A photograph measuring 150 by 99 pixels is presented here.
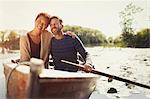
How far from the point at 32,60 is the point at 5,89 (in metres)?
0.30

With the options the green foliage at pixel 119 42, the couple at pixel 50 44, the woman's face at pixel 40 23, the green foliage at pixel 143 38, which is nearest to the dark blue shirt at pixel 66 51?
the couple at pixel 50 44

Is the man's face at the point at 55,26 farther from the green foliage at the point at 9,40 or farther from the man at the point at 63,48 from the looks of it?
the green foliage at the point at 9,40

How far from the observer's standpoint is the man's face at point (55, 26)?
203 centimetres

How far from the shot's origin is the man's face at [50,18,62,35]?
2027mm

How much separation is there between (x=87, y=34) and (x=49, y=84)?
1.46ft

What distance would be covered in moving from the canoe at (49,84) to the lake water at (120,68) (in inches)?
2.3

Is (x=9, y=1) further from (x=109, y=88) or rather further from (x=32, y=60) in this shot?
(x=109, y=88)

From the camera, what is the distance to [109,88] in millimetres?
2059

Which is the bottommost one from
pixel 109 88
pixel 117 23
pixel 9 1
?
pixel 109 88

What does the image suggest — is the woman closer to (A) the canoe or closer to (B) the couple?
(B) the couple

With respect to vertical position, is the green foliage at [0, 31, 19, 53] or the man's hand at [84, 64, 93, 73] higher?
the green foliage at [0, 31, 19, 53]

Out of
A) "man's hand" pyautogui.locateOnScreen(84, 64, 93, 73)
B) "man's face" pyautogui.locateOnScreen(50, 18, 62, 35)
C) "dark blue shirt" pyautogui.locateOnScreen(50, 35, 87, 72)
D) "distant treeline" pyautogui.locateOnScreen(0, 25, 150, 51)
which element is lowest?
"man's hand" pyautogui.locateOnScreen(84, 64, 93, 73)

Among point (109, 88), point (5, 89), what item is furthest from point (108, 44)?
point (5, 89)

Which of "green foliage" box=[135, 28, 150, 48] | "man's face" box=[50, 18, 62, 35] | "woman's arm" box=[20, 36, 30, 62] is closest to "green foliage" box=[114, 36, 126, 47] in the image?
"green foliage" box=[135, 28, 150, 48]
